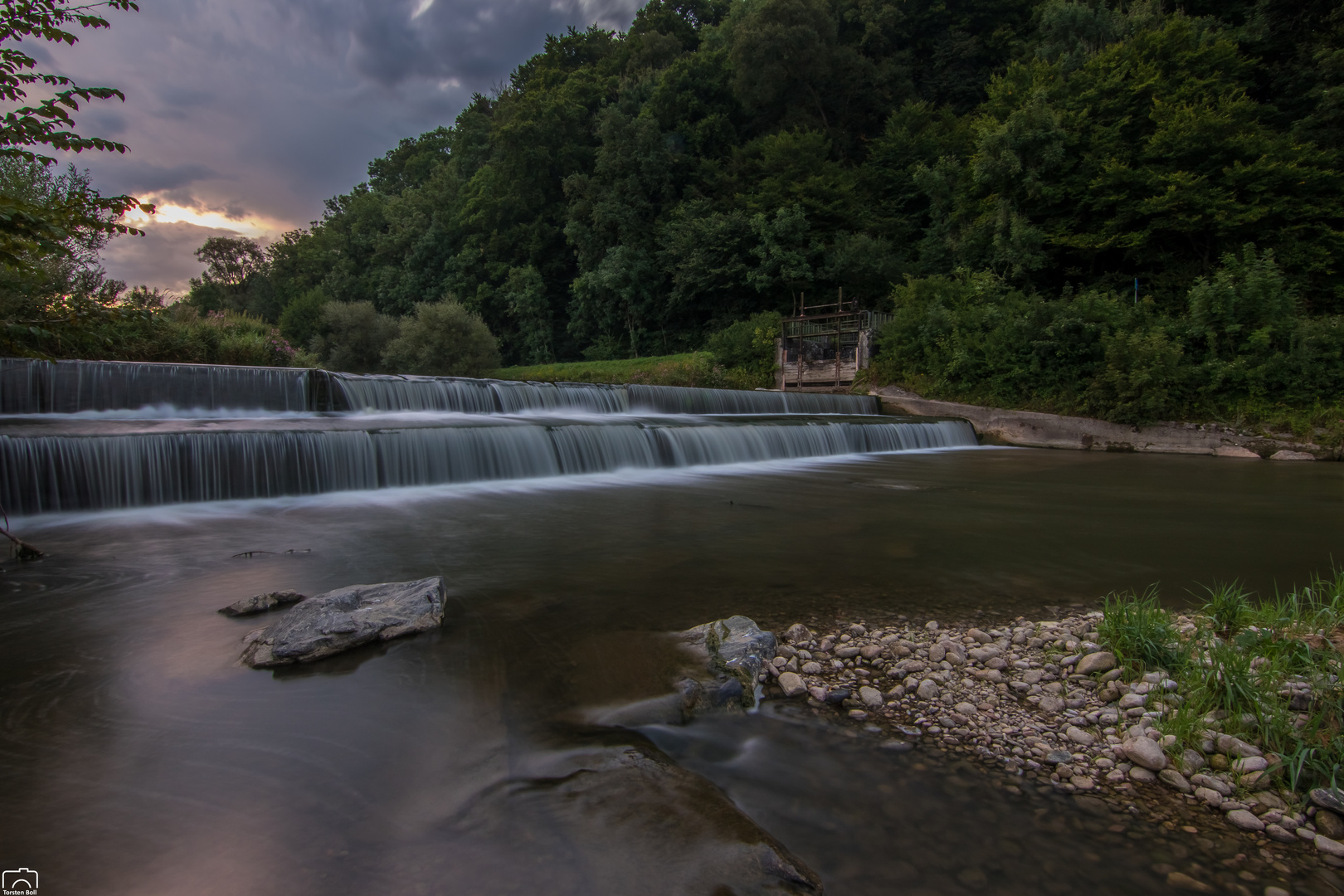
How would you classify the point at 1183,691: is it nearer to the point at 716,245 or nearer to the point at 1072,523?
the point at 1072,523

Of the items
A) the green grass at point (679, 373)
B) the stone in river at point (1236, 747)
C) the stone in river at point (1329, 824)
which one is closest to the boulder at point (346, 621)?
the stone in river at point (1236, 747)

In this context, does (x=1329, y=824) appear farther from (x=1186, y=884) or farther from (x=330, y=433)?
(x=330, y=433)

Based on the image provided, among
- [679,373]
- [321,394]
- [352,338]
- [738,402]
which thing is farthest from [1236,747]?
[352,338]

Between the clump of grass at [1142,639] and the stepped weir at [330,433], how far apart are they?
8.23 m

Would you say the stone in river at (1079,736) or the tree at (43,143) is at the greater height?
the tree at (43,143)

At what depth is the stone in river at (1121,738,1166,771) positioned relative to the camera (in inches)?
83.9

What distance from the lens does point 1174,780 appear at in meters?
2.08

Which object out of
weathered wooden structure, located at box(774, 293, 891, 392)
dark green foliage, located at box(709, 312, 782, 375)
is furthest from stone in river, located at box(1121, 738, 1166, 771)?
dark green foliage, located at box(709, 312, 782, 375)

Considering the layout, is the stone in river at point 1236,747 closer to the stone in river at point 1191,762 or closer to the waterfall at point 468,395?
the stone in river at point 1191,762

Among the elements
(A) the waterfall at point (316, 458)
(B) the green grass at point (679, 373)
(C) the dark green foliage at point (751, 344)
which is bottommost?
(A) the waterfall at point (316, 458)

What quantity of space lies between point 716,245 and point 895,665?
99.0 ft

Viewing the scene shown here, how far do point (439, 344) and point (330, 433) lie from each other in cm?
2305

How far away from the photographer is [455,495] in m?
8.26

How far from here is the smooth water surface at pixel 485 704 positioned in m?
1.78
